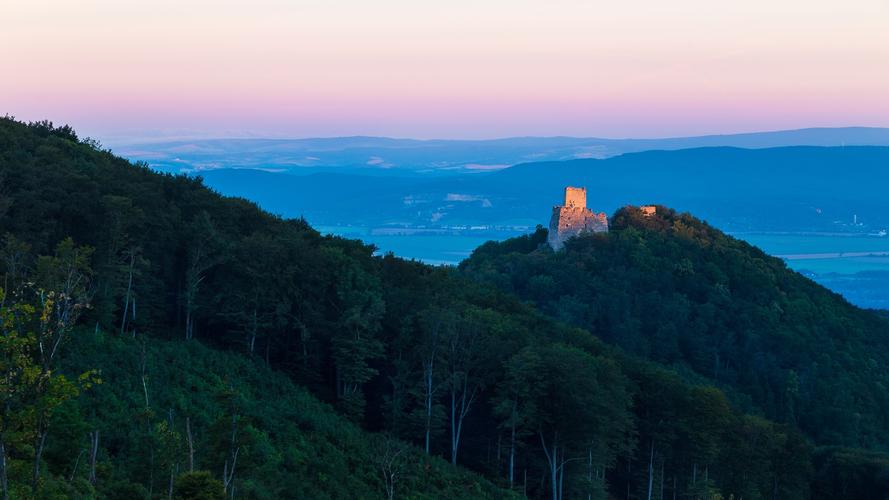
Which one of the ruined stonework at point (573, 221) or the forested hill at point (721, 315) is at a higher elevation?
the ruined stonework at point (573, 221)

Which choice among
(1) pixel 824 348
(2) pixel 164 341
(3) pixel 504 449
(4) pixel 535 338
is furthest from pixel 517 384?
(1) pixel 824 348

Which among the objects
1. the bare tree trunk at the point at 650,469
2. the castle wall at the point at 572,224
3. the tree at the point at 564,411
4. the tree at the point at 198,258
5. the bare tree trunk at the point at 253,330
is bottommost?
the bare tree trunk at the point at 650,469

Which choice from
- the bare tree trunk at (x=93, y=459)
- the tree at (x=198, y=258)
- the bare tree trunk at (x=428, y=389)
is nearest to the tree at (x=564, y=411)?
the bare tree trunk at (x=428, y=389)

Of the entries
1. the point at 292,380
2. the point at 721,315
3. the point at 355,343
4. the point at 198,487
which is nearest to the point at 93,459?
the point at 198,487

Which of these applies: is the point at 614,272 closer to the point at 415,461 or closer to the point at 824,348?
the point at 824,348

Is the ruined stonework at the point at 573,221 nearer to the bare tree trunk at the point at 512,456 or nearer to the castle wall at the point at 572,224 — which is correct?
the castle wall at the point at 572,224

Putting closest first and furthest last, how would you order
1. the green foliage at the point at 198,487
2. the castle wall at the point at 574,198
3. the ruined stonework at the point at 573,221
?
the green foliage at the point at 198,487 → the castle wall at the point at 574,198 → the ruined stonework at the point at 573,221
